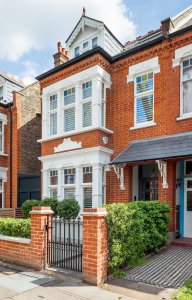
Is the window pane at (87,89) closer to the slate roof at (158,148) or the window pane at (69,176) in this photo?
the slate roof at (158,148)

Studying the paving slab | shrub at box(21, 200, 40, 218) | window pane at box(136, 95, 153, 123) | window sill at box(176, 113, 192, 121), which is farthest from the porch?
shrub at box(21, 200, 40, 218)

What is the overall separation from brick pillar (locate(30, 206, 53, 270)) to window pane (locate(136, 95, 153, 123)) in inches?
220

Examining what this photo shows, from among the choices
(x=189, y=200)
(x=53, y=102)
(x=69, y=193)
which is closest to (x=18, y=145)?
(x=53, y=102)

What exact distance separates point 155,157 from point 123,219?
3405 mm

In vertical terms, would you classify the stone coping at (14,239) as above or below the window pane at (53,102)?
below

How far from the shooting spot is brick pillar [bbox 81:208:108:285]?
220 inches

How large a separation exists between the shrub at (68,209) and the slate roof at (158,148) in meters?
2.38

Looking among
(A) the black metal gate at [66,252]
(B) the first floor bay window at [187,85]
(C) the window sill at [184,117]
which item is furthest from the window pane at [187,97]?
(A) the black metal gate at [66,252]

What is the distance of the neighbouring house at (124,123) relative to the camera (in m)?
9.68

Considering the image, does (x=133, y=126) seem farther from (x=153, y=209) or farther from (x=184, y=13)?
(x=184, y=13)

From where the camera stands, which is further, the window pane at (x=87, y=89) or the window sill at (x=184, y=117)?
the window pane at (x=87, y=89)

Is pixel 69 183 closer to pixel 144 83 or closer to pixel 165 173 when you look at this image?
pixel 165 173

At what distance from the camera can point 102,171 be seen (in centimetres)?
1100

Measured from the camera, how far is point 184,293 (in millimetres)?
4840
